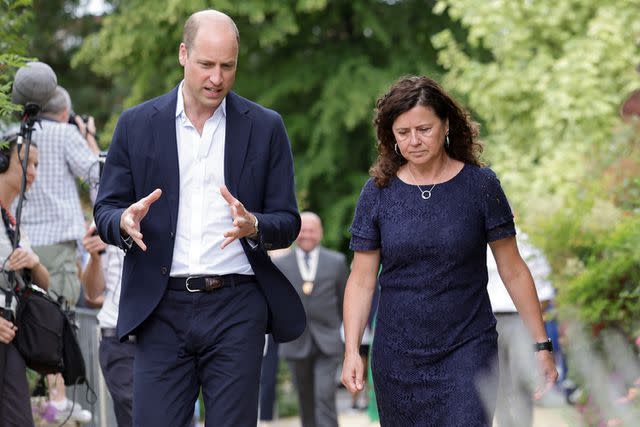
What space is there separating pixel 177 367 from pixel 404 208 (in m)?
1.26

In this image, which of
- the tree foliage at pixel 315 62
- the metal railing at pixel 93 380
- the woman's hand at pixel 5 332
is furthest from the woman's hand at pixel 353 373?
the tree foliage at pixel 315 62

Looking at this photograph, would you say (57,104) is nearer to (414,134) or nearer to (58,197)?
(58,197)

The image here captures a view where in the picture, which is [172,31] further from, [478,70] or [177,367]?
[177,367]

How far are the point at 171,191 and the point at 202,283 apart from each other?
16.2 inches

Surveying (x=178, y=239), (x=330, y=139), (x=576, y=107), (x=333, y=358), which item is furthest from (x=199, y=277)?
(x=330, y=139)

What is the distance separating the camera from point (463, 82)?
62.8 feet

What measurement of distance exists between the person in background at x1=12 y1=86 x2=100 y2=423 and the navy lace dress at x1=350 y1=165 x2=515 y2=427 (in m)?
2.73

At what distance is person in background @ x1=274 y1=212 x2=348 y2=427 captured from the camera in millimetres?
13070

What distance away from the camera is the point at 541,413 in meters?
3.84

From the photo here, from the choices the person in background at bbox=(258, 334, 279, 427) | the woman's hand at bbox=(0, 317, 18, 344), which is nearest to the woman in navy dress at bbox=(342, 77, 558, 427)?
the woman's hand at bbox=(0, 317, 18, 344)

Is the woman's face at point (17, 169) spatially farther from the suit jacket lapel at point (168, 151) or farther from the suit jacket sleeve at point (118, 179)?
the suit jacket lapel at point (168, 151)

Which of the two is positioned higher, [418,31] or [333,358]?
[418,31]

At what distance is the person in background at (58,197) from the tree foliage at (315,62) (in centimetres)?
1380

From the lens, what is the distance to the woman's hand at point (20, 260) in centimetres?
677
